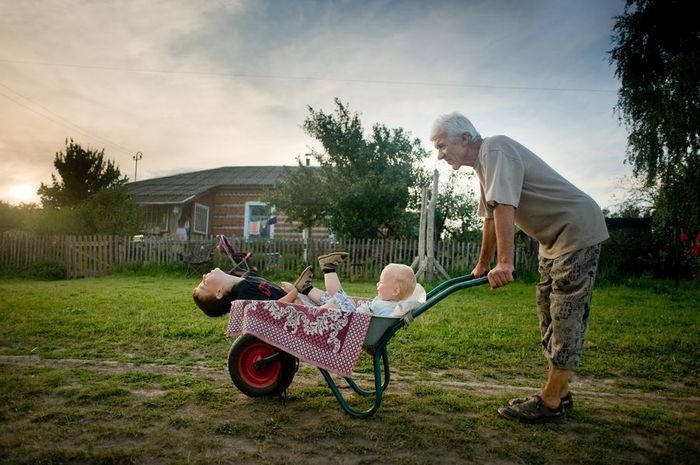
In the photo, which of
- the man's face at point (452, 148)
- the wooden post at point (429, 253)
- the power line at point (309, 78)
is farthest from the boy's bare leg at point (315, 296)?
the power line at point (309, 78)

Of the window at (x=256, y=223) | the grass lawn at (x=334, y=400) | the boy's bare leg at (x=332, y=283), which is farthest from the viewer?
the window at (x=256, y=223)

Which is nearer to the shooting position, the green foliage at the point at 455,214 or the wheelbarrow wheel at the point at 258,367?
the wheelbarrow wheel at the point at 258,367

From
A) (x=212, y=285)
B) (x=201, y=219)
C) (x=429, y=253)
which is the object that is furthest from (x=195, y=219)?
(x=212, y=285)

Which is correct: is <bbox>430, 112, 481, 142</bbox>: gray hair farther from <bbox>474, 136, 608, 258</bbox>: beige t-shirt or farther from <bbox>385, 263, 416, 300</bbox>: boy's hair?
<bbox>385, 263, 416, 300</bbox>: boy's hair

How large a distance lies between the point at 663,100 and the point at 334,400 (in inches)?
441

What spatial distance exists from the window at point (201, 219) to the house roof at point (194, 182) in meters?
0.89

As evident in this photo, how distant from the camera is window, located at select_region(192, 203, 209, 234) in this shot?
72.3ft

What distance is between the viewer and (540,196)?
2.49 metres

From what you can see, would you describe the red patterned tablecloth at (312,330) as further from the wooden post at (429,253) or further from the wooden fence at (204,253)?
the wooden fence at (204,253)

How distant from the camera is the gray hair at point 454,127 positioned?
8.32 feet

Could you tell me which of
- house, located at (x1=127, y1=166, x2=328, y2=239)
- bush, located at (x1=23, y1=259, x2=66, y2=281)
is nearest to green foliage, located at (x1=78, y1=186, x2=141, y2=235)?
bush, located at (x1=23, y1=259, x2=66, y2=281)

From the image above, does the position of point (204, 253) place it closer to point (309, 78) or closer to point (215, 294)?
point (309, 78)

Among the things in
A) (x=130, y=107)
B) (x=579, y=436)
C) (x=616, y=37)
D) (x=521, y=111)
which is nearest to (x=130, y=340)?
(x=579, y=436)

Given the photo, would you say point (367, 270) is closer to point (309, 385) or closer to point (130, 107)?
point (130, 107)
